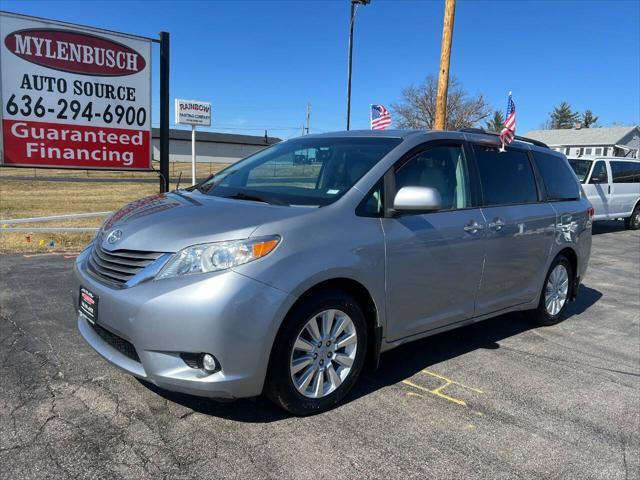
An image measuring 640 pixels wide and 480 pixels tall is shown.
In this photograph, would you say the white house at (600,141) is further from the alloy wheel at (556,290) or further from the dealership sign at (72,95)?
the alloy wheel at (556,290)

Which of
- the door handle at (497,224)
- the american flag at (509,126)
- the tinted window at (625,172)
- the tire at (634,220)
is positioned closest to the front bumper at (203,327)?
the door handle at (497,224)

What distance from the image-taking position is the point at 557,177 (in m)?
5.44

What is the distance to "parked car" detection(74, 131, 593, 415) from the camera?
111 inches

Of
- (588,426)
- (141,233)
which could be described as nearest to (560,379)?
(588,426)

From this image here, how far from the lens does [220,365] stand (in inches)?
111

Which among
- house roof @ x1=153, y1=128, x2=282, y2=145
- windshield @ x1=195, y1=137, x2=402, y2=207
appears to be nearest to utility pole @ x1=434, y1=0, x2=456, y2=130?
windshield @ x1=195, y1=137, x2=402, y2=207

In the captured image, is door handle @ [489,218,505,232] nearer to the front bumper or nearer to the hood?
the hood

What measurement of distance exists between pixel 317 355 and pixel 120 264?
1.30 meters

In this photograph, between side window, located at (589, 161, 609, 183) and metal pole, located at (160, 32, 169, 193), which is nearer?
metal pole, located at (160, 32, 169, 193)

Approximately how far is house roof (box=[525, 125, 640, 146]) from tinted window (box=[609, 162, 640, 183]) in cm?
3345

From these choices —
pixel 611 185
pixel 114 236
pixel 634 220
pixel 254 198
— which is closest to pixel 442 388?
pixel 254 198

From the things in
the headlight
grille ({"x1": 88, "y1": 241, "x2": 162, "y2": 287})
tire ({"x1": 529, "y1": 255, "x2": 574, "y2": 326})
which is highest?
the headlight

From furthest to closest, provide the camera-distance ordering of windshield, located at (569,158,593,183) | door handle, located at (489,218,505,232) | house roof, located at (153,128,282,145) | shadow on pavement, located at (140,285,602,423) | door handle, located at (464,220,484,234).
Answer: house roof, located at (153,128,282,145) < windshield, located at (569,158,593,183) < door handle, located at (489,218,505,232) < door handle, located at (464,220,484,234) < shadow on pavement, located at (140,285,602,423)

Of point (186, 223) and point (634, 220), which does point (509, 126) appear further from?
point (634, 220)
